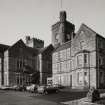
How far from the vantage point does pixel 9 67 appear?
52.8 m

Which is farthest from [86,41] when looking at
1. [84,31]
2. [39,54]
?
[39,54]

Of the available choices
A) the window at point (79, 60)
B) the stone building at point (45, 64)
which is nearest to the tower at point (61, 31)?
the stone building at point (45, 64)

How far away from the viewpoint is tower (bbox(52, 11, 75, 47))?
62.5 m

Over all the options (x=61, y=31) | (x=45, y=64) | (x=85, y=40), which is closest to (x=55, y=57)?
(x=45, y=64)

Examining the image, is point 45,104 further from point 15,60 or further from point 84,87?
point 15,60

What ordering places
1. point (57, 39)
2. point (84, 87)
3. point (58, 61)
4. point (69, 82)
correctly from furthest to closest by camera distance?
point (57, 39) < point (58, 61) < point (69, 82) < point (84, 87)

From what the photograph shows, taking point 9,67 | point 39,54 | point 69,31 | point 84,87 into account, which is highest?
point 69,31

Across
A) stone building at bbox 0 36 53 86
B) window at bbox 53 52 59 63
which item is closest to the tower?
stone building at bbox 0 36 53 86

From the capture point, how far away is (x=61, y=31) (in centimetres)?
6306

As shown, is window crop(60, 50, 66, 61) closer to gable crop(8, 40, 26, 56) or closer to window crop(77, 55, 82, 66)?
window crop(77, 55, 82, 66)

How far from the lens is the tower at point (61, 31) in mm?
62522

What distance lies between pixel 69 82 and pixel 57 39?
70.9 ft

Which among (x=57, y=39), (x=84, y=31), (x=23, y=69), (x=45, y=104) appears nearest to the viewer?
(x=45, y=104)

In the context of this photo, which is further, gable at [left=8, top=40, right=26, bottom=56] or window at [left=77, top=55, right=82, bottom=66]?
gable at [left=8, top=40, right=26, bottom=56]
